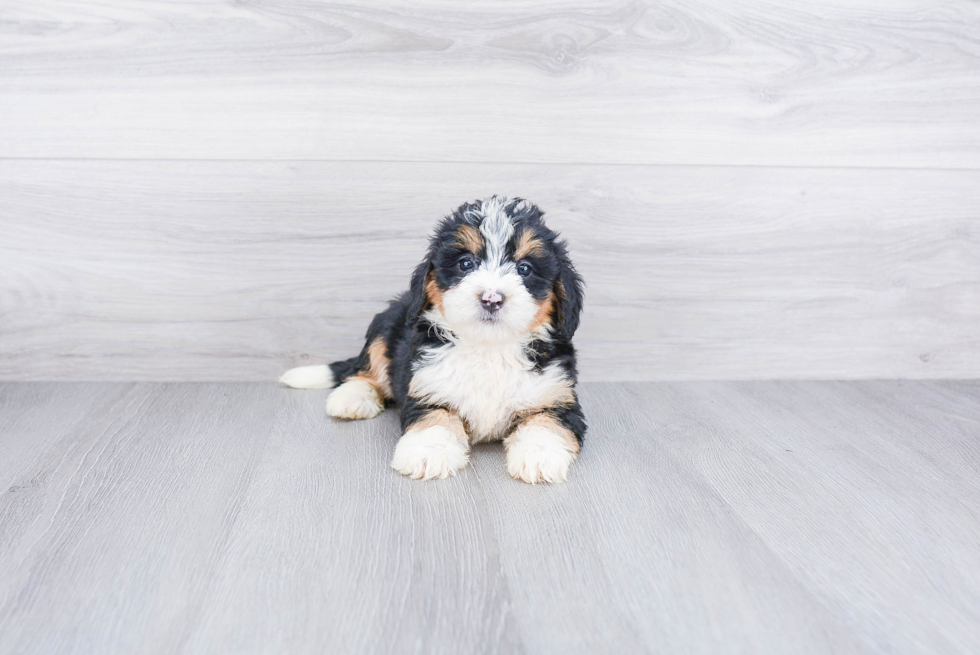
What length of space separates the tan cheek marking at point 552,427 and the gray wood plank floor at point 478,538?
65mm

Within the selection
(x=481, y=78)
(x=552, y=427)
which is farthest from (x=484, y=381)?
(x=481, y=78)

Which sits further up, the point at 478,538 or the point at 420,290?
the point at 420,290

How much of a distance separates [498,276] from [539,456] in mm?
439

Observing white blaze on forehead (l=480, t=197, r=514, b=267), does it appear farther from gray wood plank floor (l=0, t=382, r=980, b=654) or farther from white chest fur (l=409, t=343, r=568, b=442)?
gray wood plank floor (l=0, t=382, r=980, b=654)

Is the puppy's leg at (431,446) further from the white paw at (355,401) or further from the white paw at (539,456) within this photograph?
the white paw at (355,401)

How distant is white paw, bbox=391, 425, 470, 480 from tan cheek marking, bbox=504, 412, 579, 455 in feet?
0.54

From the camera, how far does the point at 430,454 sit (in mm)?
1711

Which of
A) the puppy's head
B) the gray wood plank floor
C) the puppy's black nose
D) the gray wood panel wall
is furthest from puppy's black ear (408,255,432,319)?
the gray wood panel wall

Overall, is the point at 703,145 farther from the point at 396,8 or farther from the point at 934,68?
the point at 396,8

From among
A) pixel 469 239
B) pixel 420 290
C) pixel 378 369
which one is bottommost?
pixel 378 369

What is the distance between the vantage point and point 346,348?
100 inches

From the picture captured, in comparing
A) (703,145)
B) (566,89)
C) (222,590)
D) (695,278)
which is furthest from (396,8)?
(222,590)

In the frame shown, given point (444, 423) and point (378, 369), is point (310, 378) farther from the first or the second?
point (444, 423)

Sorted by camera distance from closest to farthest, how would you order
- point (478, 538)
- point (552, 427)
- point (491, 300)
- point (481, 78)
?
point (478, 538)
point (491, 300)
point (552, 427)
point (481, 78)
